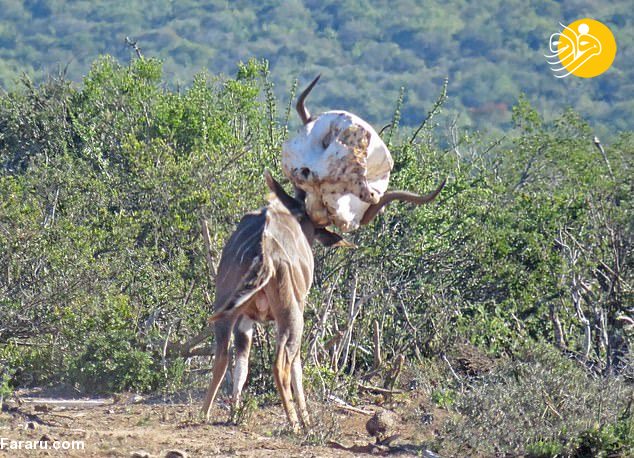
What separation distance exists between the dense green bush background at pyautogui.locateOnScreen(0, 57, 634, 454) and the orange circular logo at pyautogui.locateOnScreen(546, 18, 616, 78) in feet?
88.5

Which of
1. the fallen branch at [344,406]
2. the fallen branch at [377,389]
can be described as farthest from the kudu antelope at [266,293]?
the fallen branch at [377,389]

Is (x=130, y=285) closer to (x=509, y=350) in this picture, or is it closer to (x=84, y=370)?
(x=84, y=370)

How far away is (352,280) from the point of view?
551 inches

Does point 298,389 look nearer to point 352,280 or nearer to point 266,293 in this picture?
point 266,293

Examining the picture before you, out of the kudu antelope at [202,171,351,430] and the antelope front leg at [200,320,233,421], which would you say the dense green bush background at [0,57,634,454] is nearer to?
the kudu antelope at [202,171,351,430]

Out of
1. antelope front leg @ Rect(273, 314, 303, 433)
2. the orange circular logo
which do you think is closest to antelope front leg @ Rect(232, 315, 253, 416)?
antelope front leg @ Rect(273, 314, 303, 433)

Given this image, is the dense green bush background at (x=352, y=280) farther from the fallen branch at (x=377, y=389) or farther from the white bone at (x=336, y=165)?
the white bone at (x=336, y=165)

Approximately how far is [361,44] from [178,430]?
6660 cm

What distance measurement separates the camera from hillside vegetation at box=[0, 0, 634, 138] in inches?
2227

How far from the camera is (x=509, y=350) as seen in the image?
14445 millimetres

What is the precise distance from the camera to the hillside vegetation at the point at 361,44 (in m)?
56.6

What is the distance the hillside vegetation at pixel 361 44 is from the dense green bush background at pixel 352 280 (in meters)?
30.8

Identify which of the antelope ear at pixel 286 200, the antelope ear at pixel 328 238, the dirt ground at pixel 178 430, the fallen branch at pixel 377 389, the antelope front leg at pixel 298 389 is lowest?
the fallen branch at pixel 377 389

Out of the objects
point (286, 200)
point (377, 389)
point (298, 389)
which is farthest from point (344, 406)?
point (286, 200)
